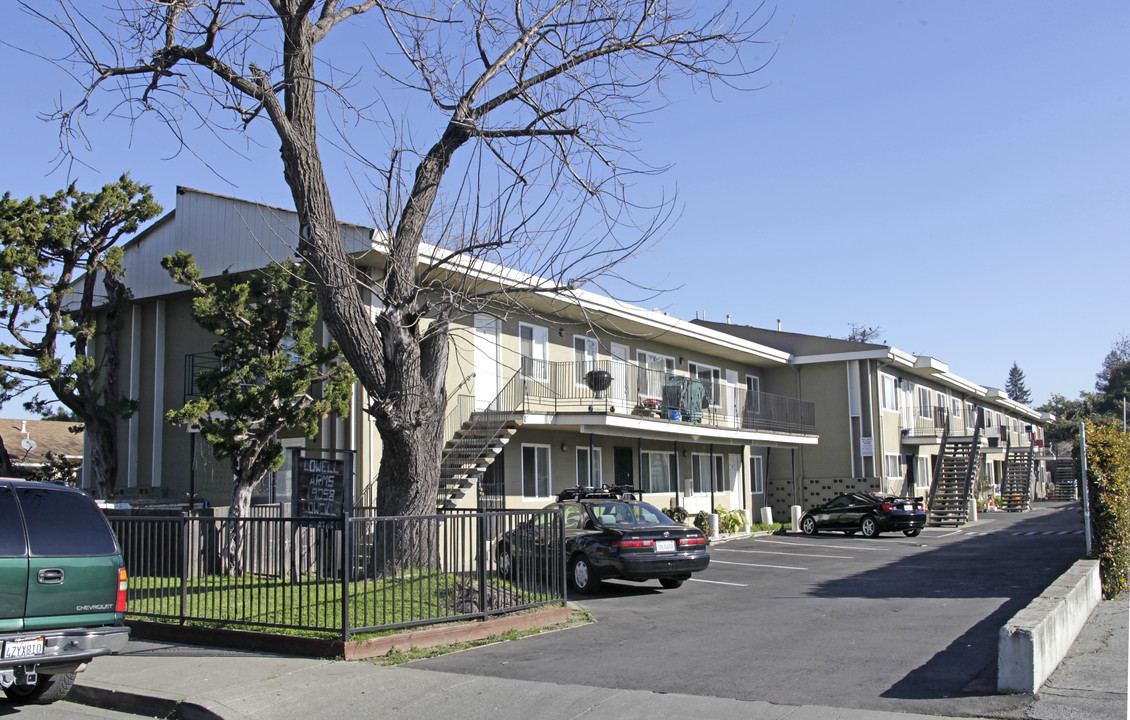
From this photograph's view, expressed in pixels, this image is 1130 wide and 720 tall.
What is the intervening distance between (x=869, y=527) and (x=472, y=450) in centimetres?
1381

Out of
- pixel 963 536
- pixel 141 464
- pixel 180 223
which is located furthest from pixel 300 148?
pixel 963 536

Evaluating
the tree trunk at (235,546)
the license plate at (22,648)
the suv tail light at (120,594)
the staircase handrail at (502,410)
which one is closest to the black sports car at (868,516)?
the staircase handrail at (502,410)

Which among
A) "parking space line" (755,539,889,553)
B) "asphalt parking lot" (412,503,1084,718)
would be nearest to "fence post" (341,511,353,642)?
"asphalt parking lot" (412,503,1084,718)

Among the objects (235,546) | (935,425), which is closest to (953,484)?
(935,425)

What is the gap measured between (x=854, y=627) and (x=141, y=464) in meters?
17.4

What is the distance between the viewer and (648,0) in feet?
38.3

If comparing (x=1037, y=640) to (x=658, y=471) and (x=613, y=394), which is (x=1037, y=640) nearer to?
(x=613, y=394)

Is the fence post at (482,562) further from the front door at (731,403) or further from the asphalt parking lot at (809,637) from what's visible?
the front door at (731,403)

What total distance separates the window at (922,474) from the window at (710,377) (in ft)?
41.7

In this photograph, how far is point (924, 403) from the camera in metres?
41.5

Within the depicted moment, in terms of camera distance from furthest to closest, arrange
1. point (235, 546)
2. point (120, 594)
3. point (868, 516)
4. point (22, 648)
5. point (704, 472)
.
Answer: point (704, 472), point (868, 516), point (235, 546), point (120, 594), point (22, 648)

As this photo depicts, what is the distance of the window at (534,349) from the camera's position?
2209 centimetres

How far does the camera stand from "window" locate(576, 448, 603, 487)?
23.6 m

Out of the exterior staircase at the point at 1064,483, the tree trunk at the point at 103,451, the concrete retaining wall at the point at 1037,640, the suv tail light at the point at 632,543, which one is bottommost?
the exterior staircase at the point at 1064,483
